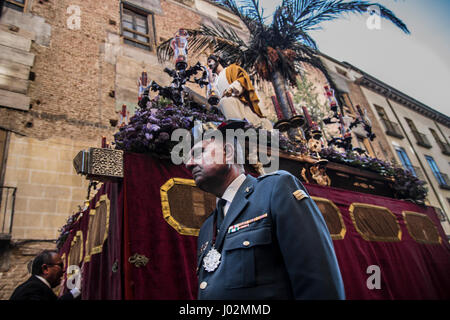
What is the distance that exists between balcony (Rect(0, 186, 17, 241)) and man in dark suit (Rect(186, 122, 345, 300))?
20.8 feet

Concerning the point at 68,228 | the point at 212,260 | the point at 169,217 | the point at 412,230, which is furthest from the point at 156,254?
the point at 412,230

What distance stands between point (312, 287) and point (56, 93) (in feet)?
32.2

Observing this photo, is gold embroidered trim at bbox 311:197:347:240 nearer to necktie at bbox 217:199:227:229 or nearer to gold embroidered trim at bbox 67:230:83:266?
necktie at bbox 217:199:227:229

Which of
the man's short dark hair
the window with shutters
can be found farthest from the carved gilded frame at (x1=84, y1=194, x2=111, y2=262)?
the window with shutters

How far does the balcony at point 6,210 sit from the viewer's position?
6.35m

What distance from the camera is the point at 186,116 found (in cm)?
447

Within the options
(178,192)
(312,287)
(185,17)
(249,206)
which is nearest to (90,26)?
(185,17)

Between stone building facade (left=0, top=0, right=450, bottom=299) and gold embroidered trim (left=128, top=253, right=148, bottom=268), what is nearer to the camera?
gold embroidered trim (left=128, top=253, right=148, bottom=268)

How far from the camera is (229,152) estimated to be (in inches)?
95.9

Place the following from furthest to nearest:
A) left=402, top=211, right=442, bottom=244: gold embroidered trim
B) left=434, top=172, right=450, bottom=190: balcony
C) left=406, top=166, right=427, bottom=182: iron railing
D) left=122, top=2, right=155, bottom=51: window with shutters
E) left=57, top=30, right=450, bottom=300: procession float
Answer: left=434, top=172, right=450, bottom=190: balcony < left=406, top=166, right=427, bottom=182: iron railing < left=122, top=2, right=155, bottom=51: window with shutters < left=402, top=211, right=442, bottom=244: gold embroidered trim < left=57, top=30, right=450, bottom=300: procession float

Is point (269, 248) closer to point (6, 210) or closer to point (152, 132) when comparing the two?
point (152, 132)

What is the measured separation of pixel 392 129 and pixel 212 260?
916 inches

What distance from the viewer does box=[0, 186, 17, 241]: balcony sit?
6.35 metres

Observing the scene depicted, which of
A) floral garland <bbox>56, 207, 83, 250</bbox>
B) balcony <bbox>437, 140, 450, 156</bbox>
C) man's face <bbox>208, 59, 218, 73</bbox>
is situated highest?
balcony <bbox>437, 140, 450, 156</bbox>
